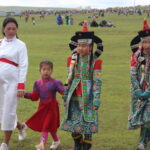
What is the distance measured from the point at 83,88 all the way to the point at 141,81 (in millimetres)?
956

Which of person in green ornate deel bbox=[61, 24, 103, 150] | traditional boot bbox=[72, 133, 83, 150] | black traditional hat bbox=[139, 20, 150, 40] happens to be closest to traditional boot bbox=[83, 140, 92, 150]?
person in green ornate deel bbox=[61, 24, 103, 150]

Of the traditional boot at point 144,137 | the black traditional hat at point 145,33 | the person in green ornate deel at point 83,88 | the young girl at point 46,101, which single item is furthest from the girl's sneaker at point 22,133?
the black traditional hat at point 145,33

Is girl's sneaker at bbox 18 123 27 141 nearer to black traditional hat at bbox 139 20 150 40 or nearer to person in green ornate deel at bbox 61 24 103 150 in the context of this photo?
Result: person in green ornate deel at bbox 61 24 103 150

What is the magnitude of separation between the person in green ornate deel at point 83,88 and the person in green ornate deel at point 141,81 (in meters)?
0.67

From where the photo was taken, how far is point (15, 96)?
18.6ft

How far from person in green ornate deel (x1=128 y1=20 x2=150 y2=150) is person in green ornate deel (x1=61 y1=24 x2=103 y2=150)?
67cm

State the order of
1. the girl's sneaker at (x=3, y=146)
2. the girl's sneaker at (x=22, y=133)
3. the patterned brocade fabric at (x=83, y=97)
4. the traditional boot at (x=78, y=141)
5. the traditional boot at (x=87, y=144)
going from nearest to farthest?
the patterned brocade fabric at (x=83, y=97), the traditional boot at (x=87, y=144), the traditional boot at (x=78, y=141), the girl's sneaker at (x=3, y=146), the girl's sneaker at (x=22, y=133)

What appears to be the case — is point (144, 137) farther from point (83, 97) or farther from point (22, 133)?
point (22, 133)

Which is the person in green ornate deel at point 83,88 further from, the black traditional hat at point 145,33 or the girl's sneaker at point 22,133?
the girl's sneaker at point 22,133

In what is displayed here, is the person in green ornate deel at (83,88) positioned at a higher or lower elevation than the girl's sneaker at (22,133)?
higher

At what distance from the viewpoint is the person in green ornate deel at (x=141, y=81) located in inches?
222

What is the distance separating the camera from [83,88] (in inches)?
212

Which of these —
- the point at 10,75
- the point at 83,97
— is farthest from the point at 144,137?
the point at 10,75

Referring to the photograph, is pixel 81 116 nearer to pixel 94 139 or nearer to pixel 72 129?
pixel 72 129
